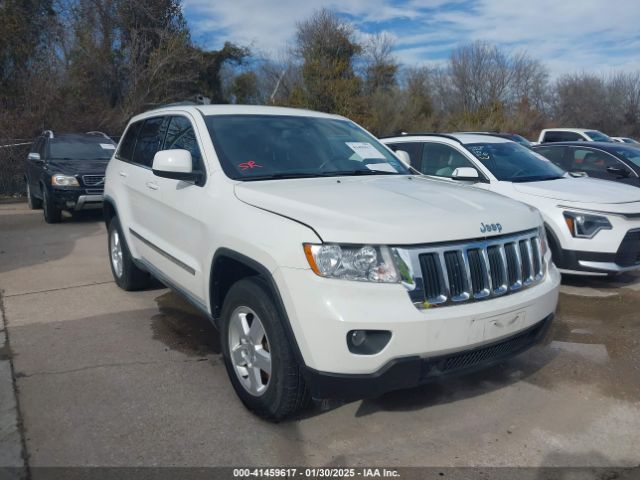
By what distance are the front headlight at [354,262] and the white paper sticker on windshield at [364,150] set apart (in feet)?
5.81

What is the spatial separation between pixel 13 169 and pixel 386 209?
1523cm

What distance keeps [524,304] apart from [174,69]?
22.1 m

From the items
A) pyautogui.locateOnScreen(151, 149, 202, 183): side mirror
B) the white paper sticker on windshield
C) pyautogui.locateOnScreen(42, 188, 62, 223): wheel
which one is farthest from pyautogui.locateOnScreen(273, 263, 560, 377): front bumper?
pyautogui.locateOnScreen(42, 188, 62, 223): wheel

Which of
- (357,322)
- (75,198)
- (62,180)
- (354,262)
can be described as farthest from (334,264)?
(62,180)

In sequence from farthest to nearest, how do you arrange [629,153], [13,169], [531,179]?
1. [13,169]
2. [629,153]
3. [531,179]

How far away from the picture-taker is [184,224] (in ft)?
13.2

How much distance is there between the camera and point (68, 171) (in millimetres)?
10469

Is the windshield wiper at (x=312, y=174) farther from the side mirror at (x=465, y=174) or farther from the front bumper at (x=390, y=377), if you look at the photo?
the side mirror at (x=465, y=174)

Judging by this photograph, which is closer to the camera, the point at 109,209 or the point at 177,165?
the point at 177,165

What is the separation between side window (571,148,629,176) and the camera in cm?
883

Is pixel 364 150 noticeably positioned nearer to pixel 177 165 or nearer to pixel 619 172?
pixel 177 165

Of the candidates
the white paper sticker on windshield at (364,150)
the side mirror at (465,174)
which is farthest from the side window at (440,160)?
the white paper sticker on windshield at (364,150)

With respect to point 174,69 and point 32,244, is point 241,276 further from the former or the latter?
point 174,69

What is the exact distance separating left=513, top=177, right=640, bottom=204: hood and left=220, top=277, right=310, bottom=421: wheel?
4.07 meters
